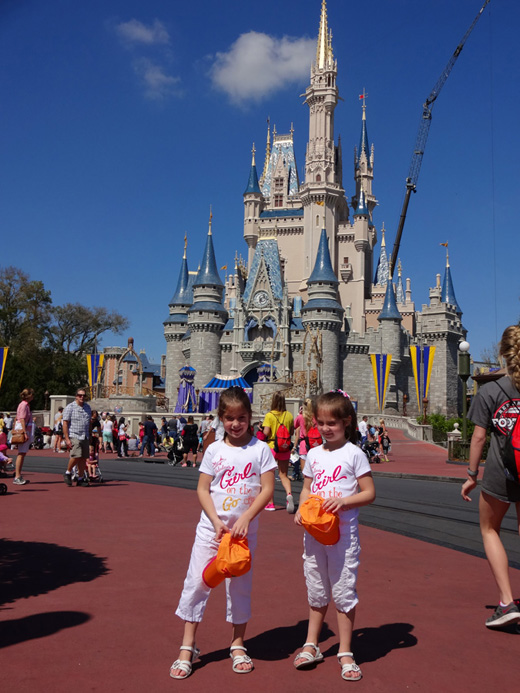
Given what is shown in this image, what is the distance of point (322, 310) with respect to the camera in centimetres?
4847

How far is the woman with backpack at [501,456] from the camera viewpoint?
12.9 feet

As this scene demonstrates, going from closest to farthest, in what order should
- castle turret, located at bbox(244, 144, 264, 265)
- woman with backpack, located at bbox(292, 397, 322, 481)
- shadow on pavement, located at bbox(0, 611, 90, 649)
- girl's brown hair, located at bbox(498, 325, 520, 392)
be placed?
shadow on pavement, located at bbox(0, 611, 90, 649), girl's brown hair, located at bbox(498, 325, 520, 392), woman with backpack, located at bbox(292, 397, 322, 481), castle turret, located at bbox(244, 144, 264, 265)

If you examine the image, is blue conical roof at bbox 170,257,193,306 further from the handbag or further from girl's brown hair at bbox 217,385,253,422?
girl's brown hair at bbox 217,385,253,422

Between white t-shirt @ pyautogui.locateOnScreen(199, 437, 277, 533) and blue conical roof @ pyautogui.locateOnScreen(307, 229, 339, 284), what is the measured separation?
46.3 metres

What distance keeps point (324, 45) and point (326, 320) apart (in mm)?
26123

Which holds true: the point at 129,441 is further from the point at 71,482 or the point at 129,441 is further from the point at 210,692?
the point at 210,692

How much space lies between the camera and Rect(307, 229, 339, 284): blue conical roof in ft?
163

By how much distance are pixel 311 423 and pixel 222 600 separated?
4.61 m

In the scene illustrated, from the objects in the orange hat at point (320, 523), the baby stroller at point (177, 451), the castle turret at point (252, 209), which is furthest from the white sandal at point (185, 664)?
the castle turret at point (252, 209)

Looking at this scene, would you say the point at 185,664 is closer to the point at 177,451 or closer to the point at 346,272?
the point at 177,451

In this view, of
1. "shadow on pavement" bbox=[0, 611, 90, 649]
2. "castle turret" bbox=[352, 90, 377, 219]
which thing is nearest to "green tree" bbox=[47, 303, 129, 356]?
"castle turret" bbox=[352, 90, 377, 219]

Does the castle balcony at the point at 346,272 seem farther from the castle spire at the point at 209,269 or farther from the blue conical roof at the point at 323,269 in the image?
the castle spire at the point at 209,269

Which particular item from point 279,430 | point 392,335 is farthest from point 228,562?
point 392,335

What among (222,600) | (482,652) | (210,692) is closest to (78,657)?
(210,692)
